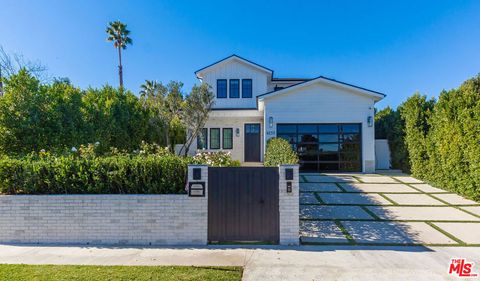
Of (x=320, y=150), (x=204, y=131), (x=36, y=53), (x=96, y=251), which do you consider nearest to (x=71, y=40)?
(x=36, y=53)

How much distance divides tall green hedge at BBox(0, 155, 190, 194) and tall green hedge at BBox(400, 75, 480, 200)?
919 centimetres

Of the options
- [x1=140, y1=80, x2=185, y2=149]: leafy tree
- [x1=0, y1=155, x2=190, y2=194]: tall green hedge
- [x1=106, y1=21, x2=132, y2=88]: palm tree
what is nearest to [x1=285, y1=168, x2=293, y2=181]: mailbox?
[x1=0, y1=155, x2=190, y2=194]: tall green hedge

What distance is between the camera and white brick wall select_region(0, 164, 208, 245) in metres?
4.61

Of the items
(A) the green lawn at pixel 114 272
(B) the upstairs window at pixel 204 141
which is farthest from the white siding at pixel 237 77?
(A) the green lawn at pixel 114 272

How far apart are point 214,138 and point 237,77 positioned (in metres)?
4.89

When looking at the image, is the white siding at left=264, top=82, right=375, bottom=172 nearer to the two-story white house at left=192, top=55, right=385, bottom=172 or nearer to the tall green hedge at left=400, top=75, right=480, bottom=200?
the two-story white house at left=192, top=55, right=385, bottom=172

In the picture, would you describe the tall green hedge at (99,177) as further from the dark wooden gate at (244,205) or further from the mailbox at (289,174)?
the mailbox at (289,174)

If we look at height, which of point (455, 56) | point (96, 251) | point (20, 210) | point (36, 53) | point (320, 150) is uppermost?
point (36, 53)

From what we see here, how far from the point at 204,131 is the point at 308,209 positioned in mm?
10269

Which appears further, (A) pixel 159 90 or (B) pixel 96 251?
(A) pixel 159 90

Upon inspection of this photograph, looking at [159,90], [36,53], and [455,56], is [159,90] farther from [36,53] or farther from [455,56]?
[455,56]

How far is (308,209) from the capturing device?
6.80 metres

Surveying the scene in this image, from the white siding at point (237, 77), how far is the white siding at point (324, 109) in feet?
12.7

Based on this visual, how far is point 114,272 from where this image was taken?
3.54 metres
